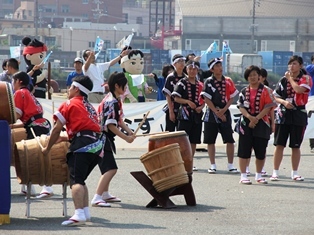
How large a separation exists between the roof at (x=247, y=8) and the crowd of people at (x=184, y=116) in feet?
240

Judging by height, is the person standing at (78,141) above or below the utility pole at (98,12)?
below

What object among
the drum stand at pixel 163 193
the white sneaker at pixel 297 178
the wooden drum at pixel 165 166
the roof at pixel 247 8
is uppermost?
the roof at pixel 247 8

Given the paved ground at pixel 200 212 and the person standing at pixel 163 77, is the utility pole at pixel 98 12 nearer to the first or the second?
A: the person standing at pixel 163 77

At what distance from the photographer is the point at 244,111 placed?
12734 millimetres

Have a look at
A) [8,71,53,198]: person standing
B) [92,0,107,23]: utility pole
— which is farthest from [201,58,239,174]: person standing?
[92,0,107,23]: utility pole

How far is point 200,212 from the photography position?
10305mm

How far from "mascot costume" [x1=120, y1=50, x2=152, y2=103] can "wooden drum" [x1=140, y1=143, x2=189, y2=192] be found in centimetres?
644

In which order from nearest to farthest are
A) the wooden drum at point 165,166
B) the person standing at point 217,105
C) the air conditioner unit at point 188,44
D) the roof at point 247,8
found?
the wooden drum at point 165,166, the person standing at point 217,105, the air conditioner unit at point 188,44, the roof at point 247,8

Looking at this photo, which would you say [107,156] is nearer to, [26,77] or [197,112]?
[26,77]

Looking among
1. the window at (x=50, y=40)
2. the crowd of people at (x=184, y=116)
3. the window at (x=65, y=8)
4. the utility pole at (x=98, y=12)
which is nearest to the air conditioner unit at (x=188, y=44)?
the window at (x=50, y=40)

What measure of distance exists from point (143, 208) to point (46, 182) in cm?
150

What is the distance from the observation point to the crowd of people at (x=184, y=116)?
9281 mm

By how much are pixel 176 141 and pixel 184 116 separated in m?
3.67

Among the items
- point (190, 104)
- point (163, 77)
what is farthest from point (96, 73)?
point (190, 104)
